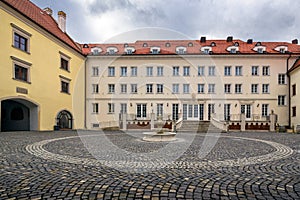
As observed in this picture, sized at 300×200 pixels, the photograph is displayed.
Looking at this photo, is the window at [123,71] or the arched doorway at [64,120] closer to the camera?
the arched doorway at [64,120]

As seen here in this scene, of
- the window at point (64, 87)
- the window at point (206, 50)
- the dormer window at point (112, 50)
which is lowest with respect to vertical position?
the window at point (64, 87)

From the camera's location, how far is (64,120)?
27953 millimetres

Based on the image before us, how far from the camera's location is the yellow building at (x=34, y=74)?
1886 centimetres

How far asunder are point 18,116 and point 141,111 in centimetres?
1591

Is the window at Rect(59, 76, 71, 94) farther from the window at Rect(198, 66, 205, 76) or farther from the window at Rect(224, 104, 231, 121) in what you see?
the window at Rect(224, 104, 231, 121)

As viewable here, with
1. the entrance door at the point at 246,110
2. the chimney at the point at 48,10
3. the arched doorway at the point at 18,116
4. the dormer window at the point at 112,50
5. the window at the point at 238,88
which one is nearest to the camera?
the arched doorway at the point at 18,116

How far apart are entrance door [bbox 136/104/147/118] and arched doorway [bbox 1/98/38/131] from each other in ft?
48.5

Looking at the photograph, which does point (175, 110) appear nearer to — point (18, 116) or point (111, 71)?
point (111, 71)

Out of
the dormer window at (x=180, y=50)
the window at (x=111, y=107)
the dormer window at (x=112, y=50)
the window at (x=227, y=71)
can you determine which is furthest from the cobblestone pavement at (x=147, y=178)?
the dormer window at (x=112, y=50)

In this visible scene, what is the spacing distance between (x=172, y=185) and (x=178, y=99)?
29348 mm

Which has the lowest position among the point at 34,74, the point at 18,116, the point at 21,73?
the point at 18,116

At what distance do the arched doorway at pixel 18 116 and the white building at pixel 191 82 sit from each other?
10.3 meters

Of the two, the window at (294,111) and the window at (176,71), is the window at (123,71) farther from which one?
the window at (294,111)

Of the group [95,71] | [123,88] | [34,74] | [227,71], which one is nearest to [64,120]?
[34,74]
